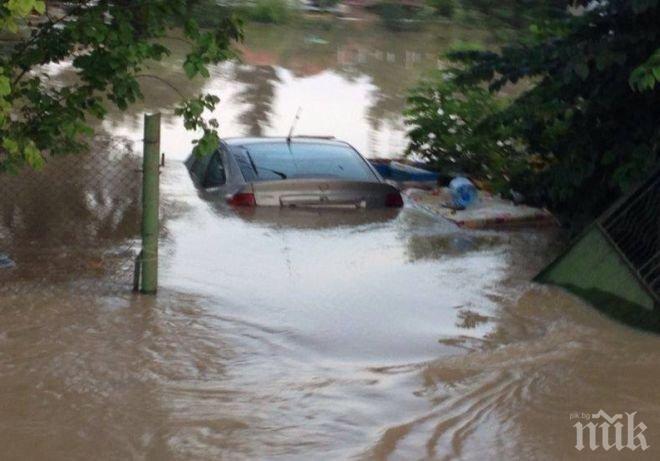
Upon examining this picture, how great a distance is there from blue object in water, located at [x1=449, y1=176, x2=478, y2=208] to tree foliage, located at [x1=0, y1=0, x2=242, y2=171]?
543cm

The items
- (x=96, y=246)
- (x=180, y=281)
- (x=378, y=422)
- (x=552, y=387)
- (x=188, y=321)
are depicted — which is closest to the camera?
(x=378, y=422)

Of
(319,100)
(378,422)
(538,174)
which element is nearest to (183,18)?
(378,422)

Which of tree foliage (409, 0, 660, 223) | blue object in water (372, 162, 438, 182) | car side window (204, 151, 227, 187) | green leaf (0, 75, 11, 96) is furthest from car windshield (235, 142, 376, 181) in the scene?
green leaf (0, 75, 11, 96)

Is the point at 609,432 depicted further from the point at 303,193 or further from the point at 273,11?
the point at 273,11

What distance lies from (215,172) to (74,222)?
6.88 ft

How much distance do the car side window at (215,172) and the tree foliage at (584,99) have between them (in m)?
3.10

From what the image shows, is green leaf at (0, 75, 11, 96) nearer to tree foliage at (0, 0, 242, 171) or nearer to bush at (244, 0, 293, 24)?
tree foliage at (0, 0, 242, 171)

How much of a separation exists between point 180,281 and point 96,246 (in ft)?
5.82

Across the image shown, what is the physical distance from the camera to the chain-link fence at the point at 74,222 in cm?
1047

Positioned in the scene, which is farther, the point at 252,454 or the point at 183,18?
the point at 183,18

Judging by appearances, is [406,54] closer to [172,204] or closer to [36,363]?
[172,204]

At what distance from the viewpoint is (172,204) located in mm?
14094

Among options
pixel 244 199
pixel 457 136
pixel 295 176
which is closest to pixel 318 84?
pixel 457 136

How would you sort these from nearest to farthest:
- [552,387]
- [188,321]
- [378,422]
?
[378,422]
[552,387]
[188,321]
